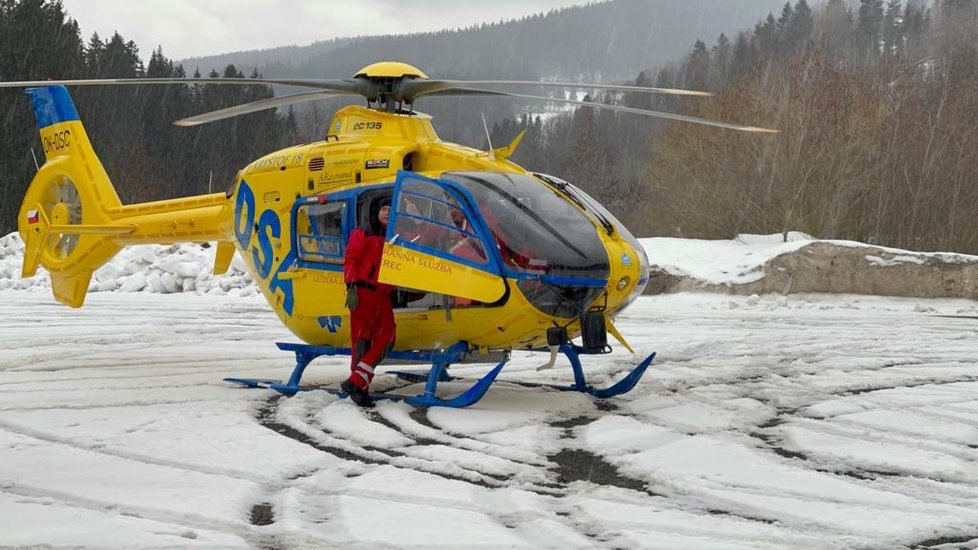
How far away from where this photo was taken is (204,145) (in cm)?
6862

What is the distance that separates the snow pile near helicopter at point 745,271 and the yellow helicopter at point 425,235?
1148cm

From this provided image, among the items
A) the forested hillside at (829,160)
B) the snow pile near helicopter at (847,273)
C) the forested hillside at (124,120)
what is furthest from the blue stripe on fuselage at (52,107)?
the forested hillside at (124,120)

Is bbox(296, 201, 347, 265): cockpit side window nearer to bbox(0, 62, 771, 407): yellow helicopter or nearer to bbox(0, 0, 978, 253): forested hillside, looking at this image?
bbox(0, 62, 771, 407): yellow helicopter

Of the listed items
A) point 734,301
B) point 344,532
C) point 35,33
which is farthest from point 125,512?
point 35,33

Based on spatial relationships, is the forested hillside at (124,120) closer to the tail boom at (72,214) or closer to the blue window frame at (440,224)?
the tail boom at (72,214)

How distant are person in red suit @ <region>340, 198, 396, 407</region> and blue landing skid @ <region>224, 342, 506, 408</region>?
0.28 meters

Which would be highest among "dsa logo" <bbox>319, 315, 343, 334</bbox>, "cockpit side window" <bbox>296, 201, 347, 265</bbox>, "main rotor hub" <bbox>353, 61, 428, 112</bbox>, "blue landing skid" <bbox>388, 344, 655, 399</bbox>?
"main rotor hub" <bbox>353, 61, 428, 112</bbox>

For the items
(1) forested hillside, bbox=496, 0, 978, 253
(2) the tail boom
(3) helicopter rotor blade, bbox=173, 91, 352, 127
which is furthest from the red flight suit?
(1) forested hillside, bbox=496, 0, 978, 253

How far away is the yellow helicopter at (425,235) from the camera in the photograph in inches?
305

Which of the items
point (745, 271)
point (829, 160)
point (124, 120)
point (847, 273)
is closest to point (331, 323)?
point (745, 271)

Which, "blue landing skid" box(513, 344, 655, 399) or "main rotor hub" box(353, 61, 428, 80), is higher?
"main rotor hub" box(353, 61, 428, 80)

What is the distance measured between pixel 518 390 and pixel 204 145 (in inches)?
2492

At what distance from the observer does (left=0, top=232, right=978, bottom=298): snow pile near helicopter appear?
66.1 feet

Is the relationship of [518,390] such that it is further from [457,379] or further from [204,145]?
[204,145]
